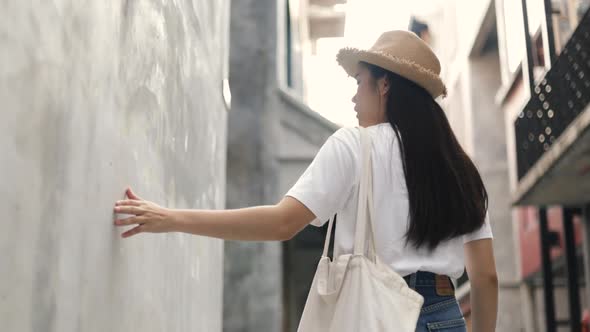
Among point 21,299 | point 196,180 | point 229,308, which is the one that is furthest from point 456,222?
point 229,308

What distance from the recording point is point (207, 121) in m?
5.03

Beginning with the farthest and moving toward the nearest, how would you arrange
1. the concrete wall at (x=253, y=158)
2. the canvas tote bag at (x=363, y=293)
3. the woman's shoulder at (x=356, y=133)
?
the concrete wall at (x=253, y=158), the woman's shoulder at (x=356, y=133), the canvas tote bag at (x=363, y=293)

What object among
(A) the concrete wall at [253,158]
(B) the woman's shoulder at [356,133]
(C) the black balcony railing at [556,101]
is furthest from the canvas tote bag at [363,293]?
(A) the concrete wall at [253,158]

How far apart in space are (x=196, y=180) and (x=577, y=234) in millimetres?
10933

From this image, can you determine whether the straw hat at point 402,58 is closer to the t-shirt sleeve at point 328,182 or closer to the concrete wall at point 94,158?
the t-shirt sleeve at point 328,182

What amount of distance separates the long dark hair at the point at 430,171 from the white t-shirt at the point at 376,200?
0.03 metres

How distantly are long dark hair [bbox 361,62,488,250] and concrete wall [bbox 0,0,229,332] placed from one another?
3.05 ft

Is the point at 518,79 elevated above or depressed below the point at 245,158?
above

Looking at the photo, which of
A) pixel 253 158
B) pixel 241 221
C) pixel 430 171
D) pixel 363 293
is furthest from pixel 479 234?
pixel 253 158

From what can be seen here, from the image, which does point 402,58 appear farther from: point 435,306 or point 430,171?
point 435,306

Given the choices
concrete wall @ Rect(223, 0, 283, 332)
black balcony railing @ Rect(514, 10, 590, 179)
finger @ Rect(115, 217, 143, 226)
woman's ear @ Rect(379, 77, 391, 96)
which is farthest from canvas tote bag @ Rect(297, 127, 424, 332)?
concrete wall @ Rect(223, 0, 283, 332)

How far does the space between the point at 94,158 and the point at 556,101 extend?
A: 28.2 ft

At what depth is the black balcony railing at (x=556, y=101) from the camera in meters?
9.27

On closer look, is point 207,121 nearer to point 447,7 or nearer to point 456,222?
point 456,222
